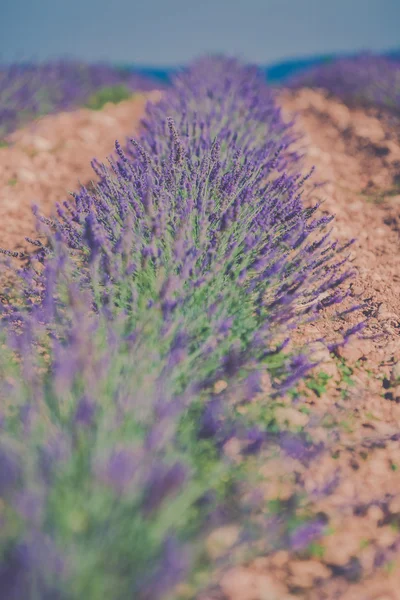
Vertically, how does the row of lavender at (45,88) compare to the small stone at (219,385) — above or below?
above

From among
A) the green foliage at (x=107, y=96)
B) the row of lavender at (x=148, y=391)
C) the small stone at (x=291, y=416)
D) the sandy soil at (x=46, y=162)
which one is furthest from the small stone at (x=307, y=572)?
the green foliage at (x=107, y=96)

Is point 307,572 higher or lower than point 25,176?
lower

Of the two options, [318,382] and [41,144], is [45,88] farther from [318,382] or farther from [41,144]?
[318,382]

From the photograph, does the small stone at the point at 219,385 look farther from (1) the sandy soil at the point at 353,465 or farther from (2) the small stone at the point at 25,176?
(2) the small stone at the point at 25,176

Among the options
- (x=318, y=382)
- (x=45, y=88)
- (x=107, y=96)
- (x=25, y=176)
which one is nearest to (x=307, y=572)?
(x=318, y=382)

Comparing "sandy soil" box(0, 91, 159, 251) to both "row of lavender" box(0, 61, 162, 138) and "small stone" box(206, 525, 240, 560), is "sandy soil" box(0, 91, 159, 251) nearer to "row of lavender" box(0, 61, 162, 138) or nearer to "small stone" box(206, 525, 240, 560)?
"row of lavender" box(0, 61, 162, 138)
